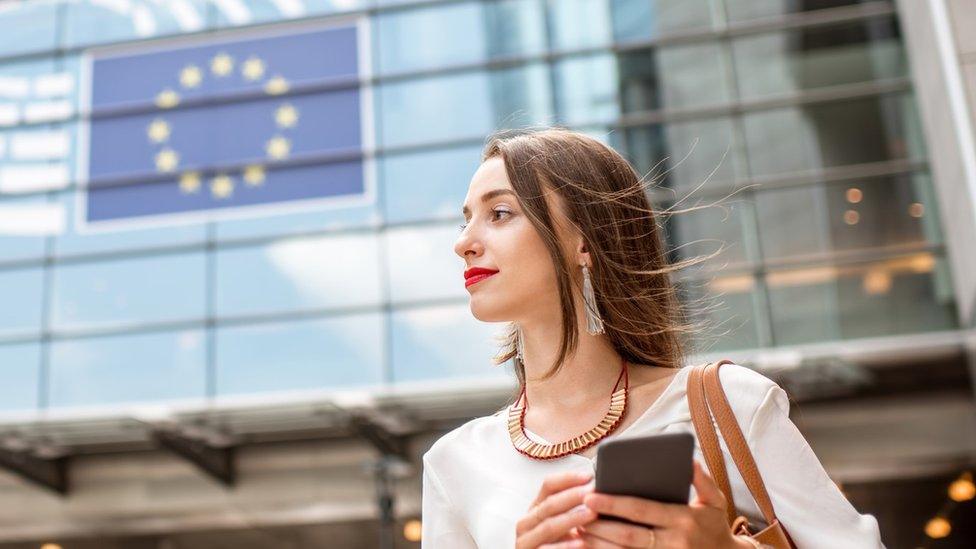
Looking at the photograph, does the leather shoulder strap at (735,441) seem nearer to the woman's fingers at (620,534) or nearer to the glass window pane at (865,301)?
the woman's fingers at (620,534)

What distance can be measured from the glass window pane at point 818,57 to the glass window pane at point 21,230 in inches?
427

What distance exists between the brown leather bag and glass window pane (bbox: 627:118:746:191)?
13787 millimetres

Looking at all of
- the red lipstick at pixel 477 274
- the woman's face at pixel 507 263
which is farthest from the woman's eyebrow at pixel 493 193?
the red lipstick at pixel 477 274

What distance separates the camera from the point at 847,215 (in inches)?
602

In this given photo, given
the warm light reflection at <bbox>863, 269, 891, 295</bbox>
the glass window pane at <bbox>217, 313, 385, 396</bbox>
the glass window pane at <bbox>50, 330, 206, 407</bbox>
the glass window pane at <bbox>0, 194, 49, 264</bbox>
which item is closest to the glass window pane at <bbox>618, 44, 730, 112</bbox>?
the warm light reflection at <bbox>863, 269, 891, 295</bbox>

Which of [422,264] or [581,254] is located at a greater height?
[422,264]

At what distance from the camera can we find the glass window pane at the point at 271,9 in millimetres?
17109

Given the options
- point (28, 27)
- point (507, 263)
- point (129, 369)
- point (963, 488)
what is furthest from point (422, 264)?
point (507, 263)

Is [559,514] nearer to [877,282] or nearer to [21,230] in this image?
[877,282]

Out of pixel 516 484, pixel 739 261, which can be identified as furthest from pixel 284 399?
pixel 516 484

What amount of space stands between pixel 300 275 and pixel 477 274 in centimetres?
1417

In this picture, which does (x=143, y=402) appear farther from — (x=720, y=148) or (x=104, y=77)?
(x=720, y=148)

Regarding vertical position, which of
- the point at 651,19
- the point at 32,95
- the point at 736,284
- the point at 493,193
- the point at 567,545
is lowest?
the point at 567,545

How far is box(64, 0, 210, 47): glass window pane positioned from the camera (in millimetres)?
17438
